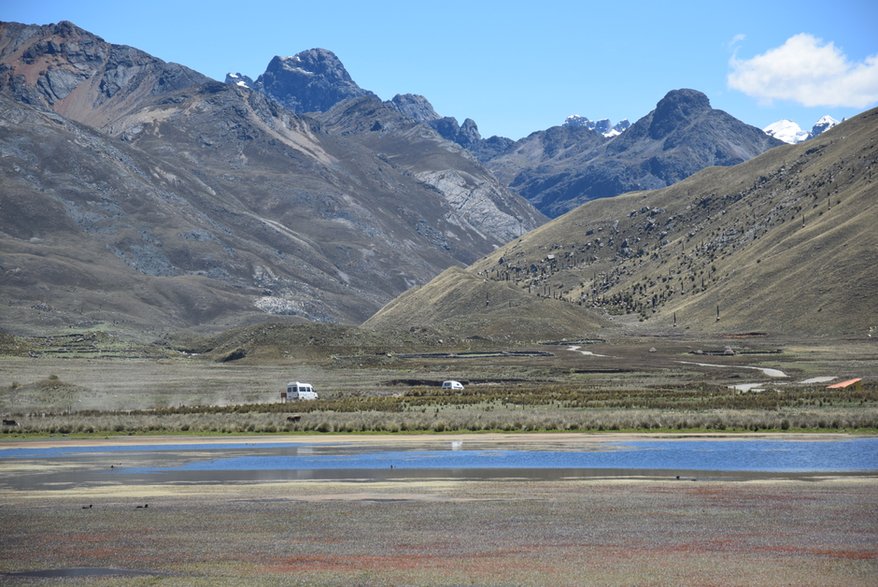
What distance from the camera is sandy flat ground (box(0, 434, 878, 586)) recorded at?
26766mm

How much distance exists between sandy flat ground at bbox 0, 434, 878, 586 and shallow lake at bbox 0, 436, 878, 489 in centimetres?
284

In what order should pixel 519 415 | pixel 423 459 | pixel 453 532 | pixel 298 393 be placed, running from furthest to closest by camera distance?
pixel 298 393 < pixel 519 415 < pixel 423 459 < pixel 453 532

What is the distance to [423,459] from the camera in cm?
5159

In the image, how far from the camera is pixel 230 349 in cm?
17812

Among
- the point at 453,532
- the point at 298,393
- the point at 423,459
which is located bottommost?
the point at 423,459

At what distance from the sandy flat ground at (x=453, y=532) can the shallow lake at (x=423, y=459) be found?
9.30 ft

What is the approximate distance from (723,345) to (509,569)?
498 feet

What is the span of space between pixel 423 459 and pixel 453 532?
1959 centimetres

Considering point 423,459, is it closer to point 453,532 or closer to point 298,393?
point 453,532

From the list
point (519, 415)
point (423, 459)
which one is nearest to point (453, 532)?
point (423, 459)

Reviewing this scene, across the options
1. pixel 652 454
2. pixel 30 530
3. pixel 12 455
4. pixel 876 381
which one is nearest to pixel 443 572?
pixel 30 530

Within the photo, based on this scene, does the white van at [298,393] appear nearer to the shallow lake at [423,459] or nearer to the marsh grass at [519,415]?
the marsh grass at [519,415]

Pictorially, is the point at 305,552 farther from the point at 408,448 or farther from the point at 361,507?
the point at 408,448

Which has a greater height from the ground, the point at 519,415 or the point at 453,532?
the point at 453,532
